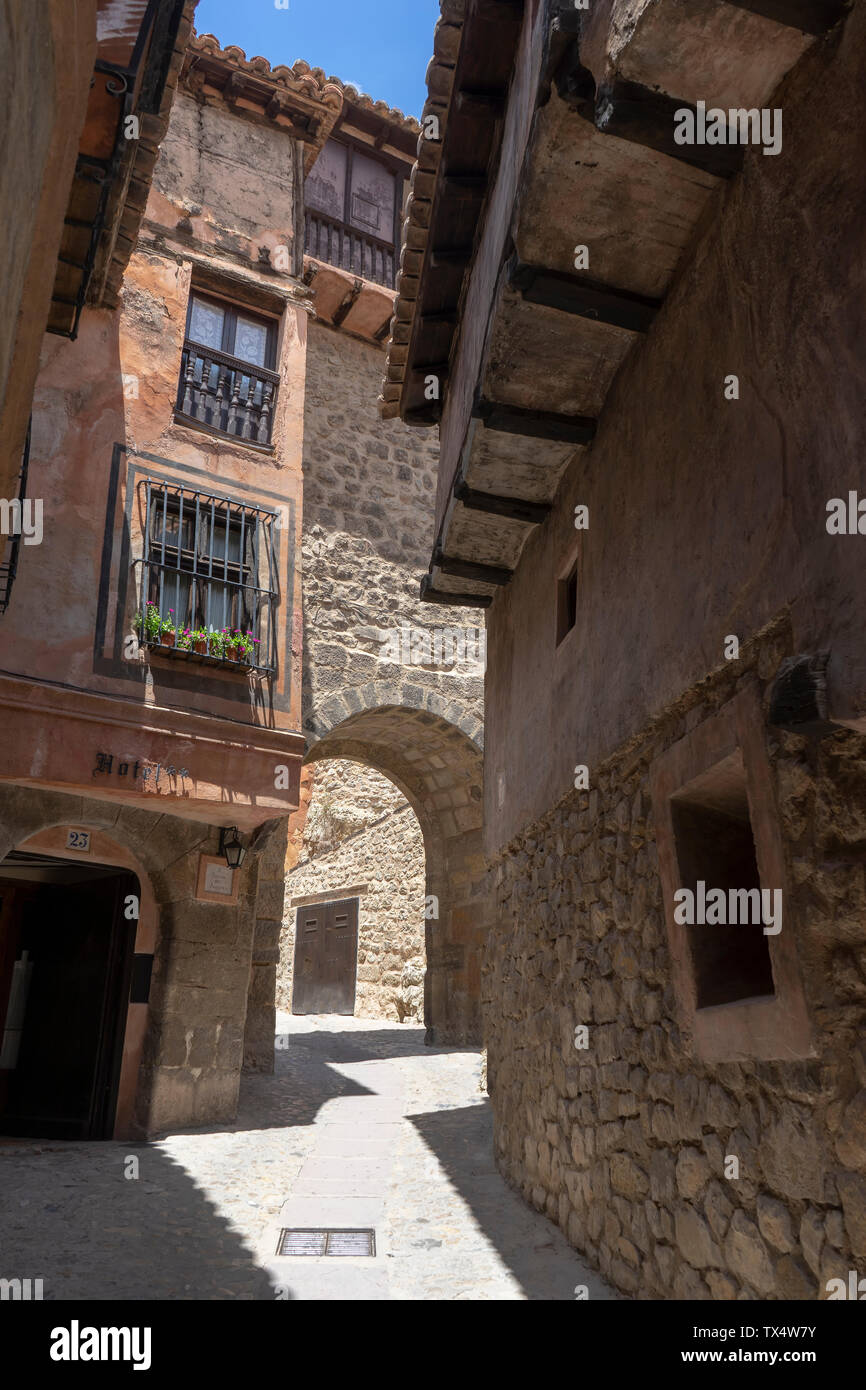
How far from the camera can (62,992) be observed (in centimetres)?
823

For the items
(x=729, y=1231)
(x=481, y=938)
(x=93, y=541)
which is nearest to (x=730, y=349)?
(x=729, y=1231)

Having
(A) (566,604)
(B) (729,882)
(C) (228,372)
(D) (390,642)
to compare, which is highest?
(C) (228,372)

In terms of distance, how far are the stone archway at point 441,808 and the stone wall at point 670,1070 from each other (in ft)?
20.8

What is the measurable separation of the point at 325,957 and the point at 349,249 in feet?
39.0

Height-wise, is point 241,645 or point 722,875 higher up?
point 241,645

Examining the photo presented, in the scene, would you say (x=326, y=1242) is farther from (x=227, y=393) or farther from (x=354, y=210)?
(x=354, y=210)

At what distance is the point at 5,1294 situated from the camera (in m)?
3.68

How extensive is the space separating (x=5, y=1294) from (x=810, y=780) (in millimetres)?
3577

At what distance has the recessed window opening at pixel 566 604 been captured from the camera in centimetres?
507

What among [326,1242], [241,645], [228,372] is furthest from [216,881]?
[228,372]

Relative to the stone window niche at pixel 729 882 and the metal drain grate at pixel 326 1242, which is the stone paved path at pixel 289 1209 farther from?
the stone window niche at pixel 729 882

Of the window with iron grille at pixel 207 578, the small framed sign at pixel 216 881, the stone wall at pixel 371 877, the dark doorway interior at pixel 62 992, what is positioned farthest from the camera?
the stone wall at pixel 371 877

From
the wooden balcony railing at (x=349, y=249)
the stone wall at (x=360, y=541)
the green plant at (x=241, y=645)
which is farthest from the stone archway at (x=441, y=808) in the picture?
the wooden balcony railing at (x=349, y=249)

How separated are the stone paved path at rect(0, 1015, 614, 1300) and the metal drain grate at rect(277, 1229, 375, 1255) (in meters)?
0.08
